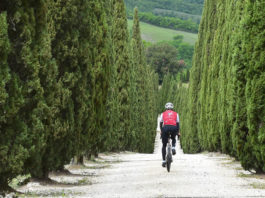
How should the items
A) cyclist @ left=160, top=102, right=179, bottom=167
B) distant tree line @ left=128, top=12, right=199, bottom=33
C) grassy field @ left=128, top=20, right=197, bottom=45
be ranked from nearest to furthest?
cyclist @ left=160, top=102, right=179, bottom=167, grassy field @ left=128, top=20, right=197, bottom=45, distant tree line @ left=128, top=12, right=199, bottom=33

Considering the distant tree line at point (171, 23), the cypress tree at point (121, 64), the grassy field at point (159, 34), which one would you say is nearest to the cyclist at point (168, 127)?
the cypress tree at point (121, 64)

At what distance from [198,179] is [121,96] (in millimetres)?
17512

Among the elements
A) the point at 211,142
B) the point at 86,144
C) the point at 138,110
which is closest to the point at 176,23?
the point at 138,110

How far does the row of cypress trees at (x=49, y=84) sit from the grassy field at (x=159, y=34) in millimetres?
151292

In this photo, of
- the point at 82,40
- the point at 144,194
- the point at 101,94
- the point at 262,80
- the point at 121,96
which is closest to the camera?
the point at 144,194

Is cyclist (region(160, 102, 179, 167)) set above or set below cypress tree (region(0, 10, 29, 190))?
below

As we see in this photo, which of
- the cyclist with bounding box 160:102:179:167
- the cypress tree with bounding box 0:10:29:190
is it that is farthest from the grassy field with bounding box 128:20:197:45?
the cypress tree with bounding box 0:10:29:190

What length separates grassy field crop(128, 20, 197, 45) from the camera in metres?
171

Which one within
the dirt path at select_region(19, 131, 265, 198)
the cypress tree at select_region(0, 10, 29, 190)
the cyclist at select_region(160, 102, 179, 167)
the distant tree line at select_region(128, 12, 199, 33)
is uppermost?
the distant tree line at select_region(128, 12, 199, 33)

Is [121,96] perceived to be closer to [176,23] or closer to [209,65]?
[209,65]

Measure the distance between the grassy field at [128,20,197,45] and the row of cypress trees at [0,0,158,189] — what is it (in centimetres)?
15129

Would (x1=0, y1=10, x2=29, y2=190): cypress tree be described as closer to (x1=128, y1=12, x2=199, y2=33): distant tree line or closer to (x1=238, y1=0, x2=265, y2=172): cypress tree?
(x1=238, y1=0, x2=265, y2=172): cypress tree

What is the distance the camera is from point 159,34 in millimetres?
178875

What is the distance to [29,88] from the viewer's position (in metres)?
8.23
